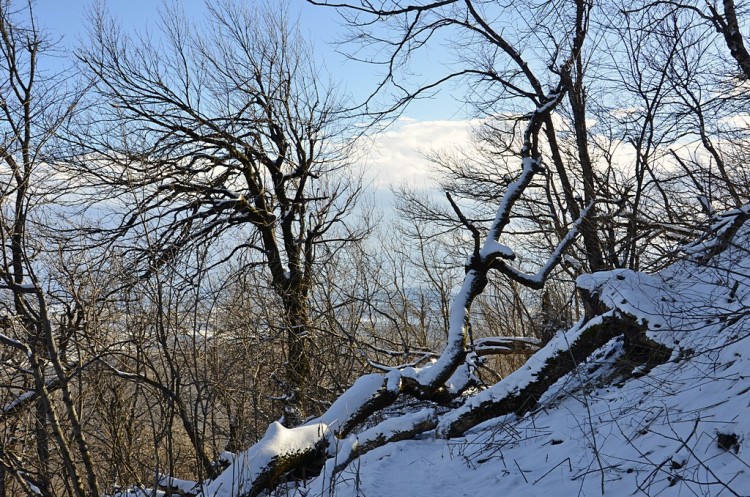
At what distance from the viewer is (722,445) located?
2.73 metres

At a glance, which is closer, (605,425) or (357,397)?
(605,425)

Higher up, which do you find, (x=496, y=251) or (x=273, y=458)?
(x=496, y=251)

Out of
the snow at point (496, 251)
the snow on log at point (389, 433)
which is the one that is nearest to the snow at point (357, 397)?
the snow on log at point (389, 433)

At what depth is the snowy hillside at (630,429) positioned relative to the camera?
2820 mm

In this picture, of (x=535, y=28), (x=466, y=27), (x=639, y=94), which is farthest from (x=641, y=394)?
(x=466, y=27)

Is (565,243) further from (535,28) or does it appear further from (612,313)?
(535,28)

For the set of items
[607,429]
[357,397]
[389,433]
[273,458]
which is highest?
[357,397]

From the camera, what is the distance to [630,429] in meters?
3.54

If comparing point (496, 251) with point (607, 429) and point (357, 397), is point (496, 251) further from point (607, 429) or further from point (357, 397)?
point (607, 429)

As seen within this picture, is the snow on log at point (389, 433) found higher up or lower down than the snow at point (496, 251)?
lower down

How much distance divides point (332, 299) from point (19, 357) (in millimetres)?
5218

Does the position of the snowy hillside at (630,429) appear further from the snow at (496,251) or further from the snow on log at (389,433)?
the snow at (496,251)

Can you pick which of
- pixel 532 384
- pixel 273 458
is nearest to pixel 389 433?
pixel 273 458

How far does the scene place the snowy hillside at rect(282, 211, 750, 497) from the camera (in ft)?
9.25
